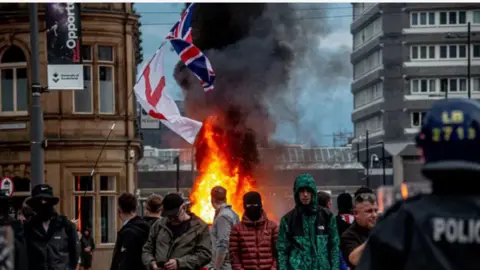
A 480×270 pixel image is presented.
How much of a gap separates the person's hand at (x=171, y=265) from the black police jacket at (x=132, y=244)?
585 mm

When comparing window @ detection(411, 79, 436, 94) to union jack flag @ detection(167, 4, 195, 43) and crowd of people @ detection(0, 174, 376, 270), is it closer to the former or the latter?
union jack flag @ detection(167, 4, 195, 43)

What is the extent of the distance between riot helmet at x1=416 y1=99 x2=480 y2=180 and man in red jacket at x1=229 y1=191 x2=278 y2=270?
28.1 ft

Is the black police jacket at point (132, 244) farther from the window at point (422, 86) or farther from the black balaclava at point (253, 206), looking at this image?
the window at point (422, 86)

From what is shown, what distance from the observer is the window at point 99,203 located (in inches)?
1324

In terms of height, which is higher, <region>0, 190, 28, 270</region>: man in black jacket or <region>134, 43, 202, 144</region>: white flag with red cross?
<region>134, 43, 202, 144</region>: white flag with red cross

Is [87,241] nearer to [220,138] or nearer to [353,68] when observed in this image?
[220,138]

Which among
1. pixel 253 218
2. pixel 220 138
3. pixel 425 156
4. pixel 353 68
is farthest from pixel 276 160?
pixel 353 68

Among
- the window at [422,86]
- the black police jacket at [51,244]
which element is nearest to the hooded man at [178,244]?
the black police jacket at [51,244]

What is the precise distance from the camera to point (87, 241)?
28047 mm

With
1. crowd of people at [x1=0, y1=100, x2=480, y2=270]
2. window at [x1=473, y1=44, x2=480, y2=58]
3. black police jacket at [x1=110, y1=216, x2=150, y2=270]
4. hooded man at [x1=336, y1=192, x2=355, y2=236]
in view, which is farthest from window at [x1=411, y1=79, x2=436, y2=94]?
black police jacket at [x1=110, y1=216, x2=150, y2=270]

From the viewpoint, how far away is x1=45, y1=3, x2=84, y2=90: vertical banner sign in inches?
1029

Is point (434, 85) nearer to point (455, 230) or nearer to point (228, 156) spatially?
point (228, 156)

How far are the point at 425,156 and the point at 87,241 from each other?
82.1 ft

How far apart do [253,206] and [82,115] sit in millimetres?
22679
